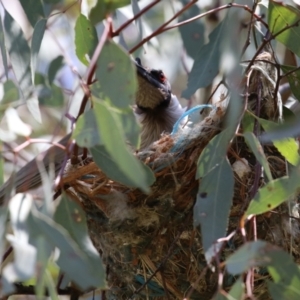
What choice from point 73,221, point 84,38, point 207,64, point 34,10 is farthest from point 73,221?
point 34,10

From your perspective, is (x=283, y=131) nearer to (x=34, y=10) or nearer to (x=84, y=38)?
(x=84, y=38)

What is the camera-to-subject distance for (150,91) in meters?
3.24

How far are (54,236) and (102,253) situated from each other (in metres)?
0.98

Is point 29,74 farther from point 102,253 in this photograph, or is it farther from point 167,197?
point 102,253

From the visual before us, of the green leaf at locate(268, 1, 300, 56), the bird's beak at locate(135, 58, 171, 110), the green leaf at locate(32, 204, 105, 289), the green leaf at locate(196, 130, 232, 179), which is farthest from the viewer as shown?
the bird's beak at locate(135, 58, 171, 110)

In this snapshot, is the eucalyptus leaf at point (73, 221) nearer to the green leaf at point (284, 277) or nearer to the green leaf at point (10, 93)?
the green leaf at point (10, 93)

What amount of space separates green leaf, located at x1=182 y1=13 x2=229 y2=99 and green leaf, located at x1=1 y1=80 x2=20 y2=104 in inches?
20.7

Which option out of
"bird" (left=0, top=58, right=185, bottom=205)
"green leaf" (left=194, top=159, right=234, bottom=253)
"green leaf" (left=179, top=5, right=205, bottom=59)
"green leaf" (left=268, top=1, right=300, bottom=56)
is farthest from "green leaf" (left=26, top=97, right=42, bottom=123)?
"bird" (left=0, top=58, right=185, bottom=205)

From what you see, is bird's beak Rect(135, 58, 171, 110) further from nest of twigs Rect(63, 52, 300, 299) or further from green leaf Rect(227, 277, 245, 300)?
green leaf Rect(227, 277, 245, 300)

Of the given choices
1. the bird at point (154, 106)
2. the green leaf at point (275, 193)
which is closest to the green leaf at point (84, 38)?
the green leaf at point (275, 193)

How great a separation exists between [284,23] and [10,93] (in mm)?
838

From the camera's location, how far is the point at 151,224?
2223 mm

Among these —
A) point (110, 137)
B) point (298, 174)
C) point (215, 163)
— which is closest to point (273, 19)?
point (215, 163)

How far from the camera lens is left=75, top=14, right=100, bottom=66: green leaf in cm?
194
